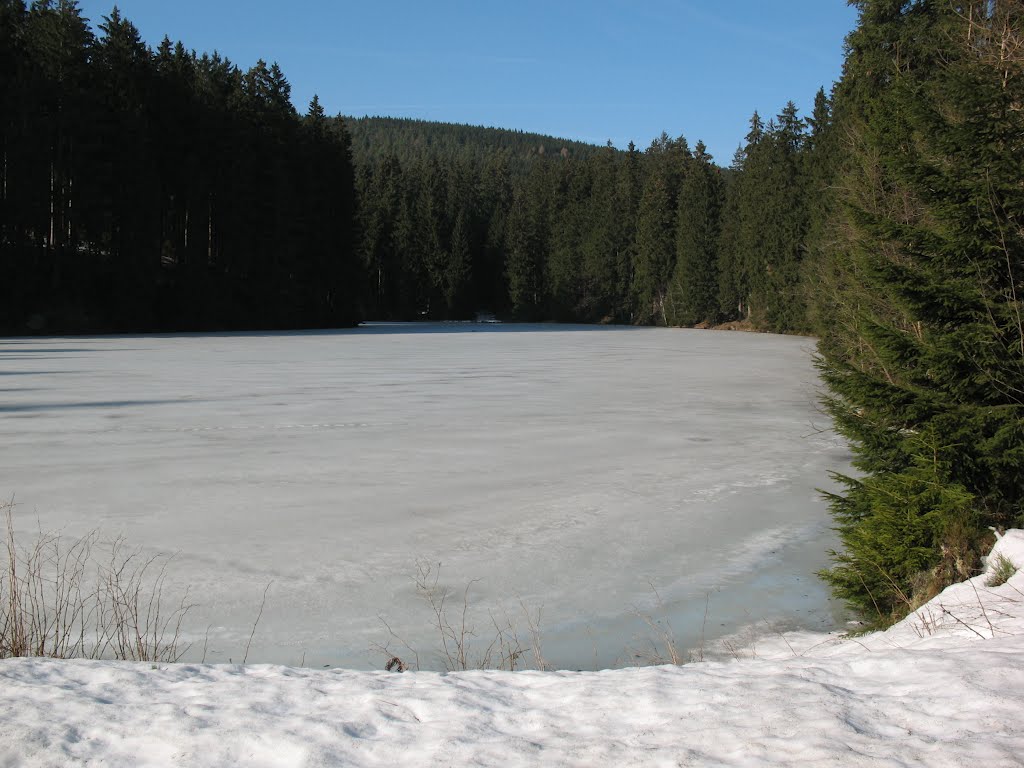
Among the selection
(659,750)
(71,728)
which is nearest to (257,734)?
(71,728)

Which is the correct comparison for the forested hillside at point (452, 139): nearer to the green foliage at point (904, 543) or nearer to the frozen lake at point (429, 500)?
the frozen lake at point (429, 500)

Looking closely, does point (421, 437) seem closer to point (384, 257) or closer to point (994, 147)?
point (994, 147)

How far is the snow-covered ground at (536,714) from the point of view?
8.59 feet

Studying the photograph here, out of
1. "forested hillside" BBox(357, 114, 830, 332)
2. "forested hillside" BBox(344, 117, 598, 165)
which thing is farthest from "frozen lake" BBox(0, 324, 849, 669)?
"forested hillside" BBox(344, 117, 598, 165)

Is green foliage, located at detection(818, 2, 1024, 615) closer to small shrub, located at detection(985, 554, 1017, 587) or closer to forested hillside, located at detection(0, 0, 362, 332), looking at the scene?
small shrub, located at detection(985, 554, 1017, 587)

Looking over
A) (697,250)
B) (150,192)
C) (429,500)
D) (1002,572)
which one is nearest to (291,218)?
(150,192)

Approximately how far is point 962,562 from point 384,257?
230ft

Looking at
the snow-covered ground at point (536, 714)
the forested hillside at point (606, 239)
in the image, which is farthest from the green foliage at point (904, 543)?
the forested hillside at point (606, 239)

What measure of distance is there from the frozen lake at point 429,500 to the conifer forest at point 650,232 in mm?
876

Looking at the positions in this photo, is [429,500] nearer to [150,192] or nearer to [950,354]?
[950,354]

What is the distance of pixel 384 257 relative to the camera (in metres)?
73.0

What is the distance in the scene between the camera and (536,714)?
2.96 m

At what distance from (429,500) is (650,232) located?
2404 inches

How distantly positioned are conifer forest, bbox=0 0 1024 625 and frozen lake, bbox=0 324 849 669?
2.87ft
